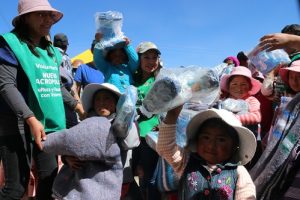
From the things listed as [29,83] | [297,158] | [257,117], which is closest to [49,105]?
[29,83]

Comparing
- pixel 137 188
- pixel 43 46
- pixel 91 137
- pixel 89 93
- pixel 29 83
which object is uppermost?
pixel 43 46

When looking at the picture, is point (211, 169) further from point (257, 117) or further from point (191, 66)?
point (257, 117)

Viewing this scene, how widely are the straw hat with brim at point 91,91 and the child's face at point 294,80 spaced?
4.48 ft

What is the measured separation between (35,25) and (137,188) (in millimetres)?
1484

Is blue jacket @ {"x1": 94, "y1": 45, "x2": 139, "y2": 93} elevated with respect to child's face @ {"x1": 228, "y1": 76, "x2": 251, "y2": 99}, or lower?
elevated

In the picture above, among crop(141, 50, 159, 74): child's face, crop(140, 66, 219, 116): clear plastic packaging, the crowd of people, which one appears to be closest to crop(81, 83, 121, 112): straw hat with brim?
the crowd of people

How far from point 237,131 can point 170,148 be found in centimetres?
40

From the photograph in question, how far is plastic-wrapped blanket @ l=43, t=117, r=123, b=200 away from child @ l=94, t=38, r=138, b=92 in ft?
2.64

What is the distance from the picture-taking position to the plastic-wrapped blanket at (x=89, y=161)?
7.39 ft

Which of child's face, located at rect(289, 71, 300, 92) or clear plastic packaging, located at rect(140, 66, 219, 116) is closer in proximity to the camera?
clear plastic packaging, located at rect(140, 66, 219, 116)

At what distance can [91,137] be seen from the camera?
2275mm

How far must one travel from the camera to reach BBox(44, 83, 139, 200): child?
88.7 inches

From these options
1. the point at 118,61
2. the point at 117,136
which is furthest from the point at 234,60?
the point at 117,136

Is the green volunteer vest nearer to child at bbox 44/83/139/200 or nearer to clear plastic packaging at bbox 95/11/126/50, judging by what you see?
child at bbox 44/83/139/200
